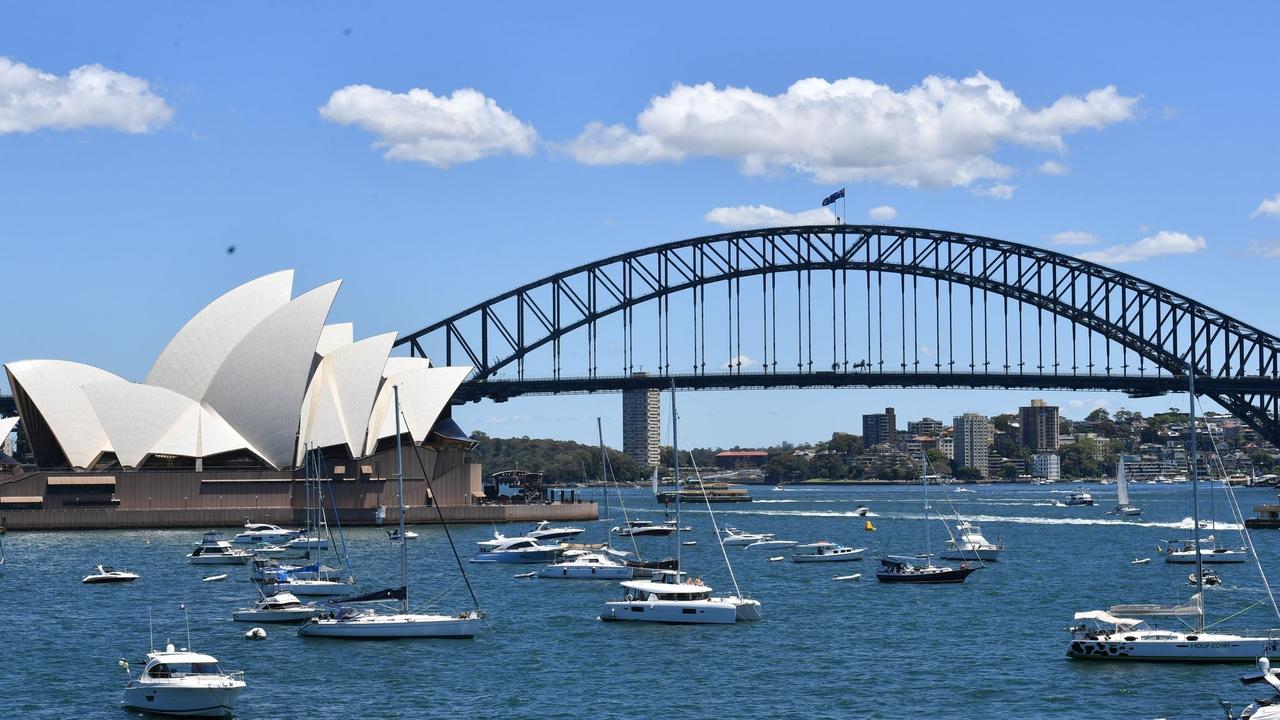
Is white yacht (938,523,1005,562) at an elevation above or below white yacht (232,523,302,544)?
below

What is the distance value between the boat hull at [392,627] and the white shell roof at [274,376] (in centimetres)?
5016

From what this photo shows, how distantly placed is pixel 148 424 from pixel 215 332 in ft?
20.1

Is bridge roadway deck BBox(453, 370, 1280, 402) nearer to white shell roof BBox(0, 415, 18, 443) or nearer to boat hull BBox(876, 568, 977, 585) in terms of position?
white shell roof BBox(0, 415, 18, 443)

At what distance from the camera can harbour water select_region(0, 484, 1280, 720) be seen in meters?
35.2

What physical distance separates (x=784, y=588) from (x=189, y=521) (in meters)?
43.7

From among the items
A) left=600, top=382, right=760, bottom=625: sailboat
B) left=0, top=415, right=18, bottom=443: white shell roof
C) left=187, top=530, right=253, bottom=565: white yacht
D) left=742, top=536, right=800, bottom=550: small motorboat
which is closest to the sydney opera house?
left=0, top=415, right=18, bottom=443: white shell roof

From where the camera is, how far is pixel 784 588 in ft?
198

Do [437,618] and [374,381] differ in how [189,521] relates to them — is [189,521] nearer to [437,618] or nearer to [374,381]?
[374,381]

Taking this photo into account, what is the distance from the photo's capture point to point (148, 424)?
94562 millimetres

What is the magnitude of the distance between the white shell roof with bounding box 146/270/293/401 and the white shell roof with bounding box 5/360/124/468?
10.7 ft

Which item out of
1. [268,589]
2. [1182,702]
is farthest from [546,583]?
[1182,702]

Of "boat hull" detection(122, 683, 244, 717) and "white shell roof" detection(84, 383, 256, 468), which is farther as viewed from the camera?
"white shell roof" detection(84, 383, 256, 468)

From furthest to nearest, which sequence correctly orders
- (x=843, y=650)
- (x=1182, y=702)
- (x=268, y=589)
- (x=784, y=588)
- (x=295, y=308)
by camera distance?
(x=295, y=308) → (x=784, y=588) → (x=268, y=589) → (x=843, y=650) → (x=1182, y=702)

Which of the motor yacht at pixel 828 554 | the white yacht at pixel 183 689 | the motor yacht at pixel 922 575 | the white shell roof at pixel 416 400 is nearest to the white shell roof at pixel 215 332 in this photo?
the white shell roof at pixel 416 400
